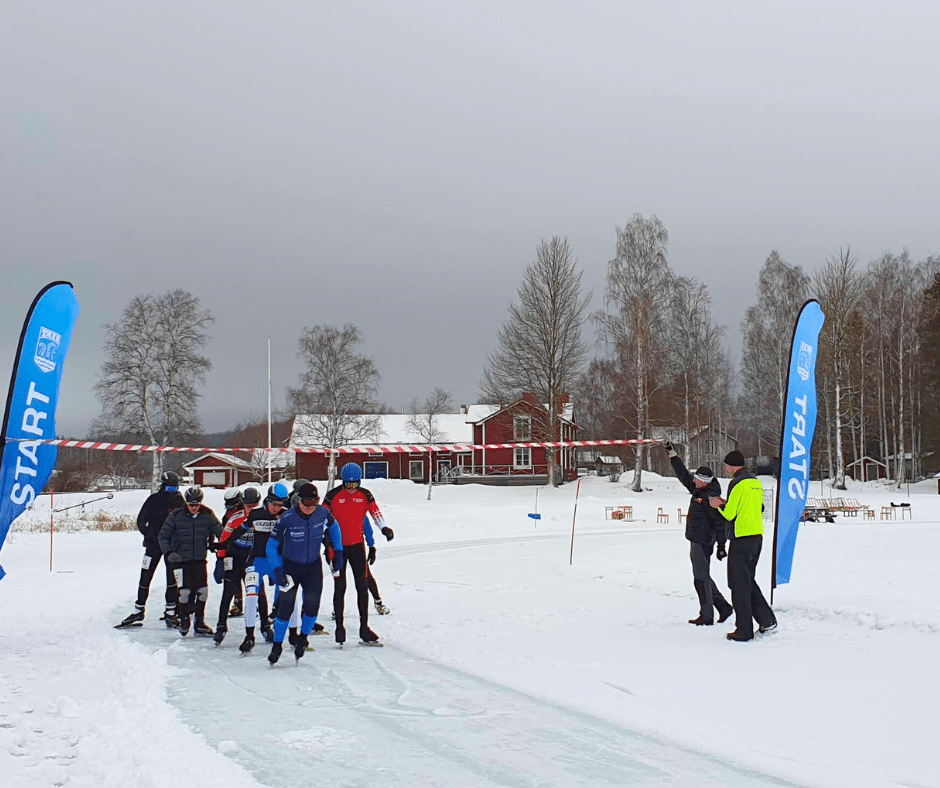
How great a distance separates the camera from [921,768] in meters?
5.47

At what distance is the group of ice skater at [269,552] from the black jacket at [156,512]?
0.04 feet

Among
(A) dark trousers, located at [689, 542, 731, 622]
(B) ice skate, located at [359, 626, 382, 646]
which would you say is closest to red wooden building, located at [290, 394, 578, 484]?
(A) dark trousers, located at [689, 542, 731, 622]

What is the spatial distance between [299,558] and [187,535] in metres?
2.27

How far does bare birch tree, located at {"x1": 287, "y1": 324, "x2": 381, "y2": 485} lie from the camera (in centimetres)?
5647

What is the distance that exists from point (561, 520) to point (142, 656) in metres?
28.8

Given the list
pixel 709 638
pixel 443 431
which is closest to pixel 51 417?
pixel 709 638

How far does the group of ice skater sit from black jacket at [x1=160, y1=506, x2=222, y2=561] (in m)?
0.01

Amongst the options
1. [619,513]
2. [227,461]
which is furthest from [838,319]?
[227,461]

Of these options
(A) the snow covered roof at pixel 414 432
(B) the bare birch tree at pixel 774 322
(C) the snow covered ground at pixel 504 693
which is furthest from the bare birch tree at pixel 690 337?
(C) the snow covered ground at pixel 504 693

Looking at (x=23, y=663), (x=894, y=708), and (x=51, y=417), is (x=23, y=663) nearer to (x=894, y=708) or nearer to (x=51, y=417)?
(x=51, y=417)

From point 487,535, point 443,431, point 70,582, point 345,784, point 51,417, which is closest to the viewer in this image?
point 345,784

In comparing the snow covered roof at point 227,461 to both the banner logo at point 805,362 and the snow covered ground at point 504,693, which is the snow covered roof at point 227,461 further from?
the banner logo at point 805,362

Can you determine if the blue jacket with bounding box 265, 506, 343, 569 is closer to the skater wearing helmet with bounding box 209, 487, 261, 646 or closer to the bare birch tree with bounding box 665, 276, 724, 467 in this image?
the skater wearing helmet with bounding box 209, 487, 261, 646

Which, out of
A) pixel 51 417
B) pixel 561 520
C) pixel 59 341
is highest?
pixel 59 341
